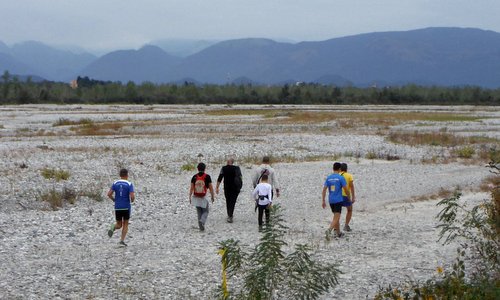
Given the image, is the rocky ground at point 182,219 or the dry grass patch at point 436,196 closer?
the rocky ground at point 182,219

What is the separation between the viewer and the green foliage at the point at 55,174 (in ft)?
82.7

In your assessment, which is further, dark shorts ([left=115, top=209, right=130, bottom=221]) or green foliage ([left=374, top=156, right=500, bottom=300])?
dark shorts ([left=115, top=209, right=130, bottom=221])

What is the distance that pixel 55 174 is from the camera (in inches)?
1008

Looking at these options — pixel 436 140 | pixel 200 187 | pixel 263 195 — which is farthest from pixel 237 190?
pixel 436 140

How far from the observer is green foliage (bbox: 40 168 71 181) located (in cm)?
2520

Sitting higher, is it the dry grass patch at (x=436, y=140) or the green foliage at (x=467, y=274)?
the green foliage at (x=467, y=274)

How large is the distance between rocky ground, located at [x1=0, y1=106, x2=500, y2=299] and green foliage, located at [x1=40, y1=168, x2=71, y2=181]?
533mm

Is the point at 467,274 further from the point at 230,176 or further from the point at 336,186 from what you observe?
the point at 230,176

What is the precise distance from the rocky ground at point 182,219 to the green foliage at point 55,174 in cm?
53

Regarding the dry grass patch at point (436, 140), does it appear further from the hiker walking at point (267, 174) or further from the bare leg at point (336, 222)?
→ the bare leg at point (336, 222)

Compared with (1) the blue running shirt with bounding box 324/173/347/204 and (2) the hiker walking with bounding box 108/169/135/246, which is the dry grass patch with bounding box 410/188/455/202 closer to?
(1) the blue running shirt with bounding box 324/173/347/204

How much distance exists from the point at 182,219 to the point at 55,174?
8.89 meters

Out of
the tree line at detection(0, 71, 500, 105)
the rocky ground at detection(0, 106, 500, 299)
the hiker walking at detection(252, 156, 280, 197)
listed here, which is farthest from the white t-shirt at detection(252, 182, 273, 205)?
the tree line at detection(0, 71, 500, 105)

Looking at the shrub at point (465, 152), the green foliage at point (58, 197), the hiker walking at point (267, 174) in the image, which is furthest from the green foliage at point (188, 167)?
the shrub at point (465, 152)
